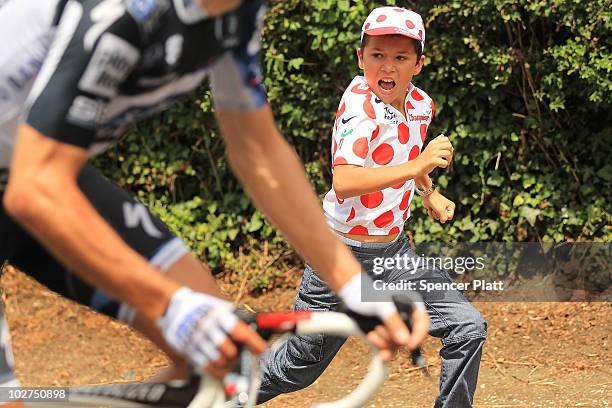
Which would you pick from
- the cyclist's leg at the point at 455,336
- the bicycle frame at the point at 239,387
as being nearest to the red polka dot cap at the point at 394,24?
the cyclist's leg at the point at 455,336

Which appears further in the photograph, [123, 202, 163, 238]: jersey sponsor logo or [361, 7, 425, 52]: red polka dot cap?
[361, 7, 425, 52]: red polka dot cap

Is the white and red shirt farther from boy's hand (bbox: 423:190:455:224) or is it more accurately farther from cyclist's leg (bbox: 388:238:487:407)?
cyclist's leg (bbox: 388:238:487:407)

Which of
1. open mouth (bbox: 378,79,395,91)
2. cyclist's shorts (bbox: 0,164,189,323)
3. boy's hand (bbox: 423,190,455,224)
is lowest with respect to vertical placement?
boy's hand (bbox: 423,190,455,224)

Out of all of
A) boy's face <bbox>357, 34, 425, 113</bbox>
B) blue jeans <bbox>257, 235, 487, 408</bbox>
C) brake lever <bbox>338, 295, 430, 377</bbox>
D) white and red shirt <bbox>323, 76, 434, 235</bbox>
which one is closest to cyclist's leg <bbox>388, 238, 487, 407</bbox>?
blue jeans <bbox>257, 235, 487, 408</bbox>

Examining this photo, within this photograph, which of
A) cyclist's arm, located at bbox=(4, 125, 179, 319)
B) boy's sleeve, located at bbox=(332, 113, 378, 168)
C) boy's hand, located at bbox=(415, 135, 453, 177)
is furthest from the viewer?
boy's sleeve, located at bbox=(332, 113, 378, 168)

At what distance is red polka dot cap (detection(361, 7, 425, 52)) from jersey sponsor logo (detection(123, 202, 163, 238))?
6.84 feet

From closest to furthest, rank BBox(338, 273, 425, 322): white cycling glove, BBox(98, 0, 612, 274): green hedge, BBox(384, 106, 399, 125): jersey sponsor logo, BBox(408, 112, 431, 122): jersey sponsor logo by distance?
BBox(338, 273, 425, 322): white cycling glove < BBox(384, 106, 399, 125): jersey sponsor logo < BBox(408, 112, 431, 122): jersey sponsor logo < BBox(98, 0, 612, 274): green hedge

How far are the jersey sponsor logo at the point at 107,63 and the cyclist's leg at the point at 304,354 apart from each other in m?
2.37

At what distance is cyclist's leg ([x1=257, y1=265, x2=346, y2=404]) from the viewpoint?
4457 mm

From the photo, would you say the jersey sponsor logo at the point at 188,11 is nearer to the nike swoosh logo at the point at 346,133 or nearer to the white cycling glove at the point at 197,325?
the white cycling glove at the point at 197,325

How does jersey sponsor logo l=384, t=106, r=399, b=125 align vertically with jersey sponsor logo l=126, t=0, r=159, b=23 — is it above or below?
below

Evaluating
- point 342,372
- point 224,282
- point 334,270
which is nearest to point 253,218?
point 224,282

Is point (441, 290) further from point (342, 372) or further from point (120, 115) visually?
point (120, 115)

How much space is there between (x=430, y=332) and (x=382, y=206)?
561 millimetres
